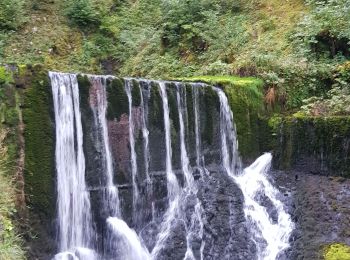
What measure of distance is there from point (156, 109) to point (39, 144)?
249 cm

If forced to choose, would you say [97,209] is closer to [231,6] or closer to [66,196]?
[66,196]

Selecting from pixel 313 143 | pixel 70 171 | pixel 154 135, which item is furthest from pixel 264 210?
pixel 70 171

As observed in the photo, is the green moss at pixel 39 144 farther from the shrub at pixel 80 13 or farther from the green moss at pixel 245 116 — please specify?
the shrub at pixel 80 13

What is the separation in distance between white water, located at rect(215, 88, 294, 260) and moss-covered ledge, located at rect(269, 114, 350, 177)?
0.42 metres

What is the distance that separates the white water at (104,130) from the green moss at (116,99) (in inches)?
3.9

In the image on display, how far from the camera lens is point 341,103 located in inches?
398

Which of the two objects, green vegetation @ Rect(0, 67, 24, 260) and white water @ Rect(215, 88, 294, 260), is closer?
green vegetation @ Rect(0, 67, 24, 260)

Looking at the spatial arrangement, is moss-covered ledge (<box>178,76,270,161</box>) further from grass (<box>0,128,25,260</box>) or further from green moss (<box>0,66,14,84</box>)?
grass (<box>0,128,25,260</box>)

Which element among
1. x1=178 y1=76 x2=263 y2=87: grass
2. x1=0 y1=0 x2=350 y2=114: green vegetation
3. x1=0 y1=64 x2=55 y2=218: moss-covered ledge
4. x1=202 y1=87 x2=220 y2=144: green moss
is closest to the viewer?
x1=0 y1=64 x2=55 y2=218: moss-covered ledge

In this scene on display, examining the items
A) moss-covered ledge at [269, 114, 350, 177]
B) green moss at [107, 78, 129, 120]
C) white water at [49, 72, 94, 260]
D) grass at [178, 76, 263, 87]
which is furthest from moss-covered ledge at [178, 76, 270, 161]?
white water at [49, 72, 94, 260]

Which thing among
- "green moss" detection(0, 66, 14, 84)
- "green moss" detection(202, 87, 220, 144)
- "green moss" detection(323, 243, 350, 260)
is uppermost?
"green moss" detection(0, 66, 14, 84)

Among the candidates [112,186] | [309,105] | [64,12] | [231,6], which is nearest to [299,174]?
[309,105]

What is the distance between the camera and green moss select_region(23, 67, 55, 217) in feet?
23.4

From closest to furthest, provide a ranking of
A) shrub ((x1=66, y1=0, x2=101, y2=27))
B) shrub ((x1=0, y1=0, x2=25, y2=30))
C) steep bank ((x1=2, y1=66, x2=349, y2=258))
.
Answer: steep bank ((x1=2, y1=66, x2=349, y2=258))
shrub ((x1=0, y1=0, x2=25, y2=30))
shrub ((x1=66, y1=0, x2=101, y2=27))
